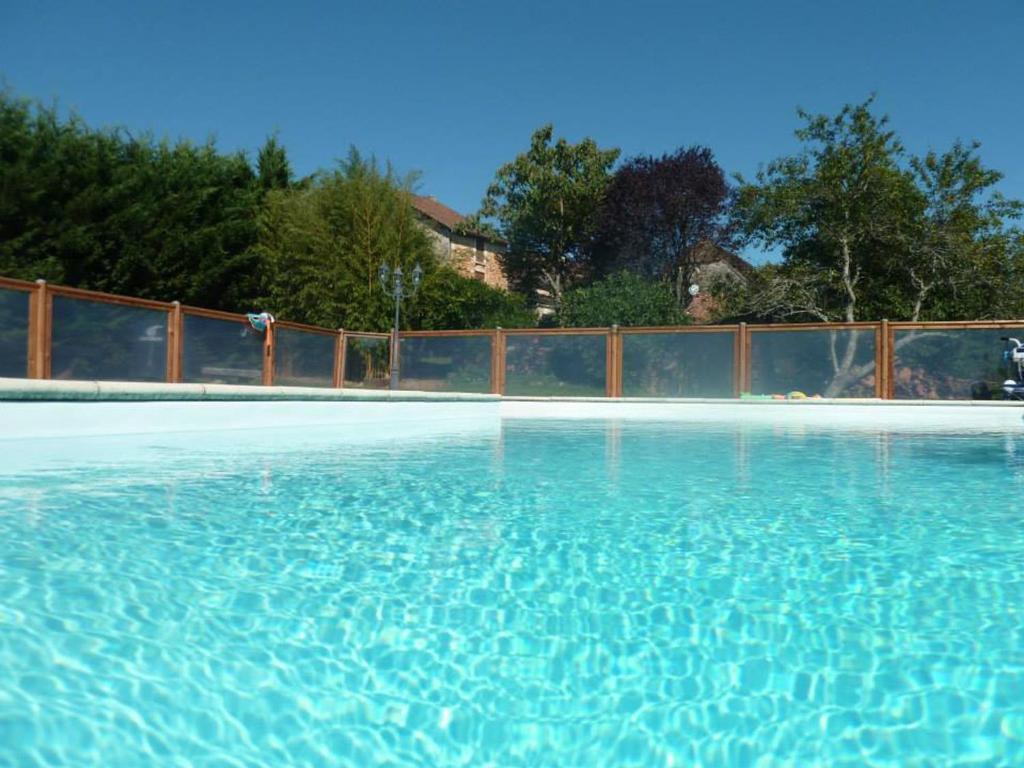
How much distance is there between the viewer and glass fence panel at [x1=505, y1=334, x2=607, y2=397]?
1587 centimetres

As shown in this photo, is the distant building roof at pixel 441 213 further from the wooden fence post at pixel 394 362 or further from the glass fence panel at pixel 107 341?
the glass fence panel at pixel 107 341

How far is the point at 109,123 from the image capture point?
1969 cm

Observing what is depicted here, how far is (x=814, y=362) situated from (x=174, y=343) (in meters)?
11.2

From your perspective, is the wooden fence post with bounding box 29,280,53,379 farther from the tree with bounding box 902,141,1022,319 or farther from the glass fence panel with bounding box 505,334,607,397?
the tree with bounding box 902,141,1022,319

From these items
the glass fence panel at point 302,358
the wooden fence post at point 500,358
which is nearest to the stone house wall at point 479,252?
the wooden fence post at point 500,358

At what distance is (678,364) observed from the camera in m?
15.4

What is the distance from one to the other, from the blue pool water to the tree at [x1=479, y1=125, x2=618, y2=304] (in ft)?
94.9

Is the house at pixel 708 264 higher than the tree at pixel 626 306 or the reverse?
higher

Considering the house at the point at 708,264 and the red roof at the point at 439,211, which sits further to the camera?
the red roof at the point at 439,211

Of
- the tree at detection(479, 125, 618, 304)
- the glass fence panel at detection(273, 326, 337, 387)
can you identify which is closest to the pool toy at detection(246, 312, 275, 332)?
the glass fence panel at detection(273, 326, 337, 387)

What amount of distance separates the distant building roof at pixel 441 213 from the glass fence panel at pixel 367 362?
16557mm

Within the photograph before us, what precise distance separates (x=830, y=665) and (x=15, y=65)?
2189 centimetres

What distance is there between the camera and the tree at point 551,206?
32.0m

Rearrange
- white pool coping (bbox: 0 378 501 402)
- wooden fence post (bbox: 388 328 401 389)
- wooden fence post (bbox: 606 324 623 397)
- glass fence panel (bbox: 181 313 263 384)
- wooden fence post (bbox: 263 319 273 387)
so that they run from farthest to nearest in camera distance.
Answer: wooden fence post (bbox: 388 328 401 389) < wooden fence post (bbox: 606 324 623 397) < wooden fence post (bbox: 263 319 273 387) < glass fence panel (bbox: 181 313 263 384) < white pool coping (bbox: 0 378 501 402)
